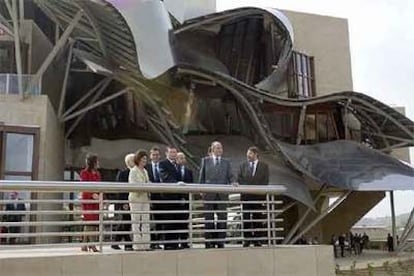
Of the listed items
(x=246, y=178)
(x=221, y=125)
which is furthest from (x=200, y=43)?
(x=246, y=178)

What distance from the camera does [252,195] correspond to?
8.82 m

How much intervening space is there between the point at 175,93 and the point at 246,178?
18093mm

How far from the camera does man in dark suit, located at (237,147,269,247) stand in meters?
8.67

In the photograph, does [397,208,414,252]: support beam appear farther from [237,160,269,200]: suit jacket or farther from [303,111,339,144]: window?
[237,160,269,200]: suit jacket

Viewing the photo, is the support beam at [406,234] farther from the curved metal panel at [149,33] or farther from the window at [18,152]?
the window at [18,152]

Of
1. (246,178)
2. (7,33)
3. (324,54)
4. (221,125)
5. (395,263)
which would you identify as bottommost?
(395,263)

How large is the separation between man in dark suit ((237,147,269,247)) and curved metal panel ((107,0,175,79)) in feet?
46.9

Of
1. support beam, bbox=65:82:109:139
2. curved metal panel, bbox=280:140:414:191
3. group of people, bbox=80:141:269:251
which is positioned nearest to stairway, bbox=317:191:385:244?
curved metal panel, bbox=280:140:414:191

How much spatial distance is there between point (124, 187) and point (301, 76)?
2976 centimetres

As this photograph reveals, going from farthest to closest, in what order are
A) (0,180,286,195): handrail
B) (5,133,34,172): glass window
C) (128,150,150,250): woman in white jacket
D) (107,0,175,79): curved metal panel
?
(107,0,175,79): curved metal panel, (5,133,34,172): glass window, (128,150,150,250): woman in white jacket, (0,180,286,195): handrail

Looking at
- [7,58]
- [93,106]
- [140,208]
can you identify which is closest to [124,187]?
[140,208]

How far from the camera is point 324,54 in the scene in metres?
39.1

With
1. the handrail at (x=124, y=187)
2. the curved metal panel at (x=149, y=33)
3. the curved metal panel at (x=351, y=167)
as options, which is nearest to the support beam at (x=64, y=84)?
the curved metal panel at (x=149, y=33)

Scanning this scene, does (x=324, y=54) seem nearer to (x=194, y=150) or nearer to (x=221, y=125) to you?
(x=221, y=125)
